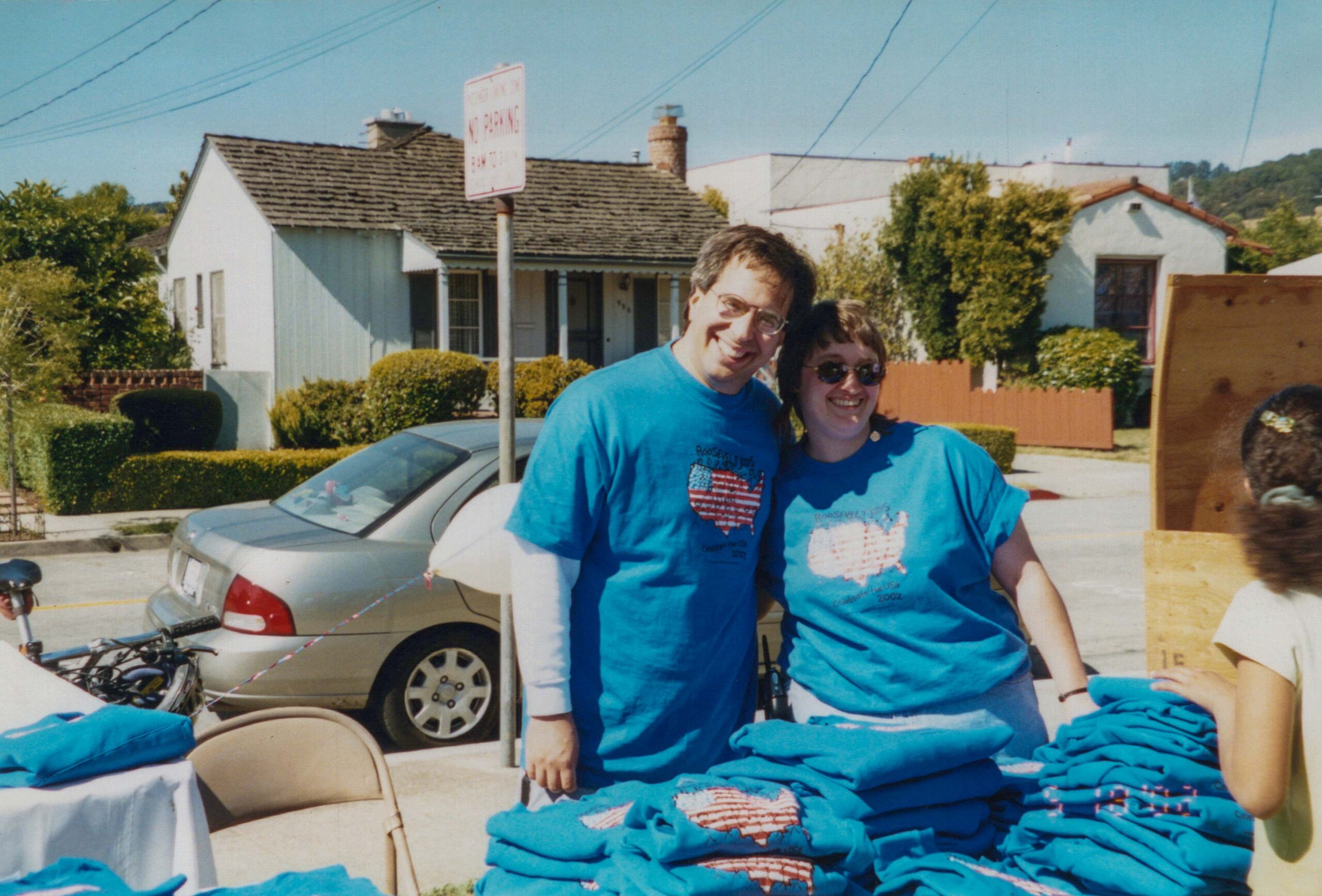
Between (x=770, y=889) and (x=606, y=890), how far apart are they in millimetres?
268

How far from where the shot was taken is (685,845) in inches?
71.1

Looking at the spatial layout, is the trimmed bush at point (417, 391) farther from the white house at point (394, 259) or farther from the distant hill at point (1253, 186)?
the distant hill at point (1253, 186)

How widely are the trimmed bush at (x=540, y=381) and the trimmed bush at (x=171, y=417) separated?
4543 millimetres

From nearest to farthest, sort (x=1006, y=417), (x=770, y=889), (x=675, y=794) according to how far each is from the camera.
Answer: (x=770, y=889)
(x=675, y=794)
(x=1006, y=417)

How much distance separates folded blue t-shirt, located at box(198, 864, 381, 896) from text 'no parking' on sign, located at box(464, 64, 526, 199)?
10.6 feet

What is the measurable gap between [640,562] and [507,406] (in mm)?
2792

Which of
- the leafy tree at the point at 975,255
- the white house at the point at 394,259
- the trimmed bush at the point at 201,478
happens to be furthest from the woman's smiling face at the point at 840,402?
the leafy tree at the point at 975,255

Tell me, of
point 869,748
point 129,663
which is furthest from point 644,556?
point 129,663

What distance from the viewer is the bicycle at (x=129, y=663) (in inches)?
177

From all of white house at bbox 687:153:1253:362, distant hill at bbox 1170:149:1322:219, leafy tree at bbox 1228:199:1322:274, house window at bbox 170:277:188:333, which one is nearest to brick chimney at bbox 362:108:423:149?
house window at bbox 170:277:188:333

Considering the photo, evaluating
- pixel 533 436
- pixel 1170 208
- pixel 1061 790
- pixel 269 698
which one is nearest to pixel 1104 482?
pixel 1170 208

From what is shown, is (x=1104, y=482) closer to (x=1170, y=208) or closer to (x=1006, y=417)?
(x=1006, y=417)

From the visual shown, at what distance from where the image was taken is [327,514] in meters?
6.09

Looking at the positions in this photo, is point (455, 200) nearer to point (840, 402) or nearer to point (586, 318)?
point (586, 318)
